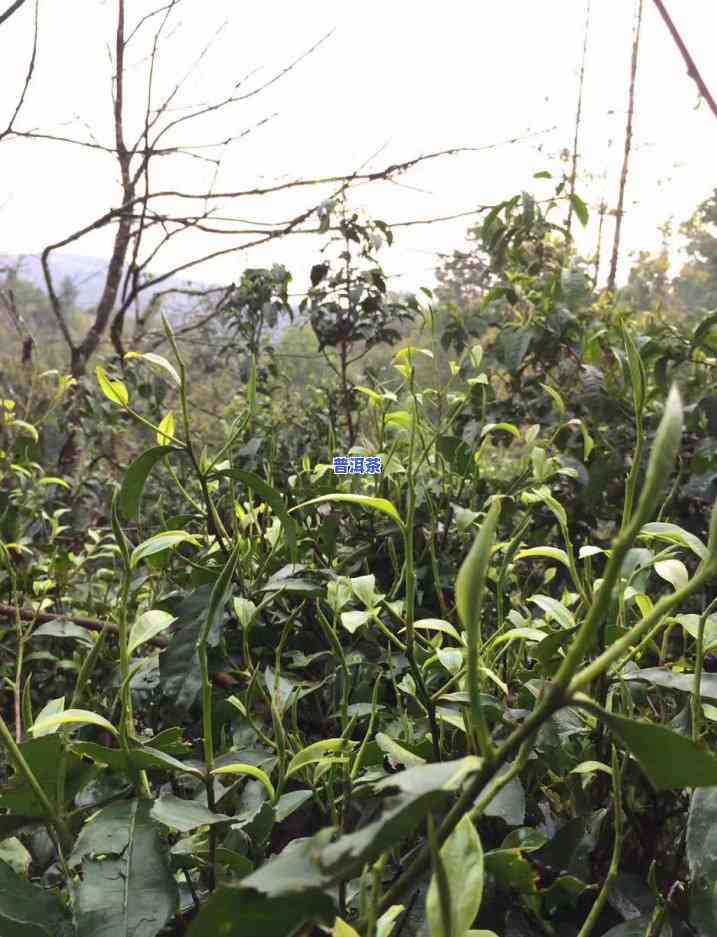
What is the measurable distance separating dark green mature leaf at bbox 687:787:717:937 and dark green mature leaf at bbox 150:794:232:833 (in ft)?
0.58

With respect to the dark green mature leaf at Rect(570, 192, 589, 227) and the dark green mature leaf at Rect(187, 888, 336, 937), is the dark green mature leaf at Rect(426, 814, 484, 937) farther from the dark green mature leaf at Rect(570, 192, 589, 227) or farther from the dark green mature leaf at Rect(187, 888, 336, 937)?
the dark green mature leaf at Rect(570, 192, 589, 227)

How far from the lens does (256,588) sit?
0.51 meters

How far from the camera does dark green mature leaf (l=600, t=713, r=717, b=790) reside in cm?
17

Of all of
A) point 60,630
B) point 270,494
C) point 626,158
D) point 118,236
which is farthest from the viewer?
point 626,158

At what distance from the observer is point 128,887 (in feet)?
0.88

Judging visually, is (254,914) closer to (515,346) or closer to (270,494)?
(270,494)

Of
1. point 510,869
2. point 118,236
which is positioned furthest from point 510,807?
point 118,236

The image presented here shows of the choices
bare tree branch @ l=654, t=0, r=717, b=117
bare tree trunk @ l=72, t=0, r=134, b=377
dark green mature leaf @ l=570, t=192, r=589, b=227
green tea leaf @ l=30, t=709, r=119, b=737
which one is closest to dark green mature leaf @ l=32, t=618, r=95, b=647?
green tea leaf @ l=30, t=709, r=119, b=737

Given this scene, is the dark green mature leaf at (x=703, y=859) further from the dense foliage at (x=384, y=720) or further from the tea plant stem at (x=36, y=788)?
the tea plant stem at (x=36, y=788)

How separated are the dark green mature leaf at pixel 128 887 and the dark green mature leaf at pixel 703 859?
0.64ft

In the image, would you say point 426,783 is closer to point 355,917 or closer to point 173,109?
point 355,917

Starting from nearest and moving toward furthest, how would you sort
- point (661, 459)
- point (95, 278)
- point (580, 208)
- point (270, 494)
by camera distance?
point (661, 459) < point (270, 494) < point (580, 208) < point (95, 278)

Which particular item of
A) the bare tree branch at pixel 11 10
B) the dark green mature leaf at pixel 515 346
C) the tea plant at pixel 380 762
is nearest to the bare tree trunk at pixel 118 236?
the bare tree branch at pixel 11 10

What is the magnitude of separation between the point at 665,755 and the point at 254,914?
0.10 m
